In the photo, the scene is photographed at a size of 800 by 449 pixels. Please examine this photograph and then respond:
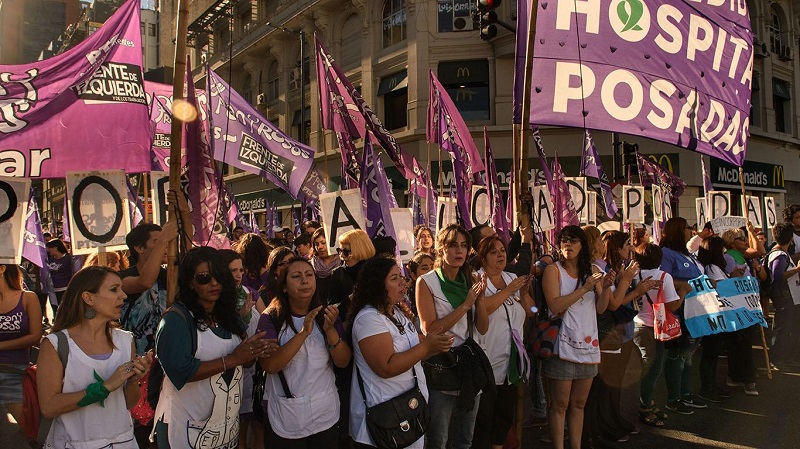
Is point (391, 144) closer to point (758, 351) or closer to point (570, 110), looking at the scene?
point (570, 110)

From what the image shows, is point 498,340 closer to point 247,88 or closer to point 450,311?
point 450,311

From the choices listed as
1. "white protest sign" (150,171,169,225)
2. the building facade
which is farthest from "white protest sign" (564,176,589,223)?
the building facade

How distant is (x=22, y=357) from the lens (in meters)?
4.12

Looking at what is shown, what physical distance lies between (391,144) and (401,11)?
16.6 meters

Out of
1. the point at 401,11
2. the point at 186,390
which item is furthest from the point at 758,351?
the point at 401,11

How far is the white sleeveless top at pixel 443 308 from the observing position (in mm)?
4004

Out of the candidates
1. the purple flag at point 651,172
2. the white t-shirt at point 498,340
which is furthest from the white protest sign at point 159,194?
the purple flag at point 651,172

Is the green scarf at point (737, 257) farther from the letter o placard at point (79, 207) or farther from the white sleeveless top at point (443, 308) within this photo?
the letter o placard at point (79, 207)

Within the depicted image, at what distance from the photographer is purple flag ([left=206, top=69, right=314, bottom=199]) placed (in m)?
8.38

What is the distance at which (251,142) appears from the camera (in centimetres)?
845

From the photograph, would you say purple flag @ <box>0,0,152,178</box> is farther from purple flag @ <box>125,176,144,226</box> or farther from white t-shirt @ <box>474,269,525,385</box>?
white t-shirt @ <box>474,269,525,385</box>

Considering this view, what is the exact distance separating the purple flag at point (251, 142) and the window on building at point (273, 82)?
Answer: 23103mm

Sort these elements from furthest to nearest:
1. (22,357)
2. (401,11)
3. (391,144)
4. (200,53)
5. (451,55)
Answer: (200,53) → (401,11) → (451,55) → (391,144) → (22,357)

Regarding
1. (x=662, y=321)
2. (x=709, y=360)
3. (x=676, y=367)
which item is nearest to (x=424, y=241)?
(x=662, y=321)
